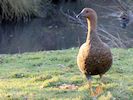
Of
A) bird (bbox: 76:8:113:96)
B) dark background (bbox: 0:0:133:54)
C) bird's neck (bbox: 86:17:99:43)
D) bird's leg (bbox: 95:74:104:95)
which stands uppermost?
bird's neck (bbox: 86:17:99:43)

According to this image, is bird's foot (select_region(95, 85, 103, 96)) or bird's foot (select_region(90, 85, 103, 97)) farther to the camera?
bird's foot (select_region(95, 85, 103, 96))

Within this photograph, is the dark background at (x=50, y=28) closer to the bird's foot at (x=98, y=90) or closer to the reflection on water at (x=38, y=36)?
the reflection on water at (x=38, y=36)

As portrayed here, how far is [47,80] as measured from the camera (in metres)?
8.55

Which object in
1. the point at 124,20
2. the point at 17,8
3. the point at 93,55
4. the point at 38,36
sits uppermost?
the point at 93,55

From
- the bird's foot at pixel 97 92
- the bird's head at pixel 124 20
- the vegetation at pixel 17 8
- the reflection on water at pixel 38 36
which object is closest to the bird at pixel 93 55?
the bird's foot at pixel 97 92

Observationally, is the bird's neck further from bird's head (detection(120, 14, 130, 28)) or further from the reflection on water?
bird's head (detection(120, 14, 130, 28))

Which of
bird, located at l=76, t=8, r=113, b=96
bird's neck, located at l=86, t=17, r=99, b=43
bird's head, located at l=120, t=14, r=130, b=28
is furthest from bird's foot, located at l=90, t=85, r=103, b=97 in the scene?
bird's head, located at l=120, t=14, r=130, b=28

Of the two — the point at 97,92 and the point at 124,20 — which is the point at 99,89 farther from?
the point at 124,20

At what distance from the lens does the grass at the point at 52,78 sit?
7.41 m

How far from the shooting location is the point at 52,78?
8.66 metres

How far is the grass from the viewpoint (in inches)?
292

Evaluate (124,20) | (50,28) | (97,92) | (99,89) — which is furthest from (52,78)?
(50,28)

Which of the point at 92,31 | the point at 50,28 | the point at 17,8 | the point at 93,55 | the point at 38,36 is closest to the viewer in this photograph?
the point at 93,55

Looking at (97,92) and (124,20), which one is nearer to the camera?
(97,92)
